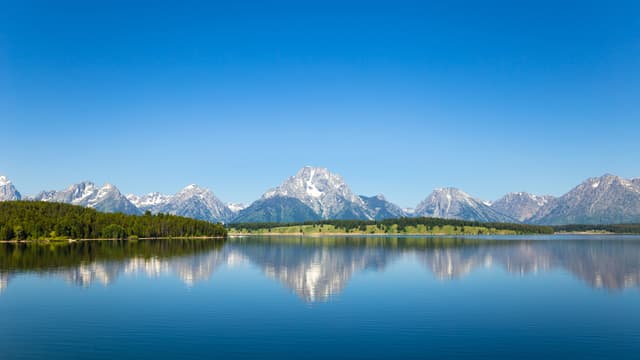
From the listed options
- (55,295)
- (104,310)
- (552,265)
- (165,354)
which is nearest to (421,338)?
(165,354)

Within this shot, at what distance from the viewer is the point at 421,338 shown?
148ft

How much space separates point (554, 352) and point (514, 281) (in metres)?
51.8

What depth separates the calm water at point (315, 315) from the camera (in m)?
41.4

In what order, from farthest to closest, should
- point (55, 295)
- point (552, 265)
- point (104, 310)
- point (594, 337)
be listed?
point (552, 265)
point (55, 295)
point (104, 310)
point (594, 337)

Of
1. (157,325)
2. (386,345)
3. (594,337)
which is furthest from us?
(157,325)

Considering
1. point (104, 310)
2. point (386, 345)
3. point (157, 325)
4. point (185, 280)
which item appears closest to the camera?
point (386, 345)

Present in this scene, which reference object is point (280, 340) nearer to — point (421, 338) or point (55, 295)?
point (421, 338)

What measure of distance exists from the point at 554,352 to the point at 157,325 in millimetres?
34926

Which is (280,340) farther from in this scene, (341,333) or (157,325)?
(157,325)

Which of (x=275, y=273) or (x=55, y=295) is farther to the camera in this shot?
(x=275, y=273)

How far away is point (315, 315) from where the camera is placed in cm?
5619

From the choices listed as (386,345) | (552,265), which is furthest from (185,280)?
(552,265)

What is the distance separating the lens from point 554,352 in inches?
1607

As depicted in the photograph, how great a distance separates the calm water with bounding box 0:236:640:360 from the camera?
4144 centimetres
